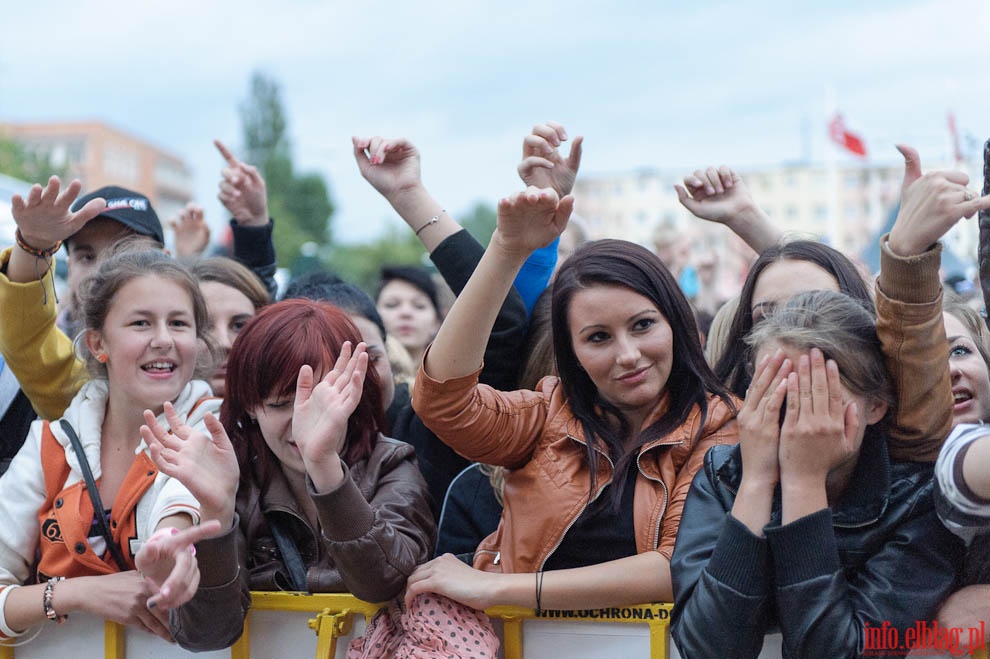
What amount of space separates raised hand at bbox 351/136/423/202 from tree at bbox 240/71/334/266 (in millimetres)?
69701

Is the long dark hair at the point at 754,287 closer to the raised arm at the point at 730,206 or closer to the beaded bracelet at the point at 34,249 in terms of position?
the raised arm at the point at 730,206

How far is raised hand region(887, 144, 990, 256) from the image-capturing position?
2.01 m

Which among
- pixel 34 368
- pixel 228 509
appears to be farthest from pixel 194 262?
pixel 228 509

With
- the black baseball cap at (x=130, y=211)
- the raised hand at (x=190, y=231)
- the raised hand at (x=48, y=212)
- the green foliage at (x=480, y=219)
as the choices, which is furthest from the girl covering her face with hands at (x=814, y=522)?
the green foliage at (x=480, y=219)

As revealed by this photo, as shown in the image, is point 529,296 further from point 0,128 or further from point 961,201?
point 0,128

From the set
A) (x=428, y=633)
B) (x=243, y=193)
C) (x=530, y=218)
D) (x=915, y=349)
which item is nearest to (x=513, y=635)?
(x=428, y=633)

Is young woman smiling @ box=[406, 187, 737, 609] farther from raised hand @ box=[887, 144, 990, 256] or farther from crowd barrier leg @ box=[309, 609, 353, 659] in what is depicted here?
raised hand @ box=[887, 144, 990, 256]

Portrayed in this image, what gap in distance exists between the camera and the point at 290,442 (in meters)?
2.66

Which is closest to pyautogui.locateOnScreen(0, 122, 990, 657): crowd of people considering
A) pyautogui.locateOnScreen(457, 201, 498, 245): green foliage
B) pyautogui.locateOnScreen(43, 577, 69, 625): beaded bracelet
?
pyautogui.locateOnScreen(43, 577, 69, 625): beaded bracelet

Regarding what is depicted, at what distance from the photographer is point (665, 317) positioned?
2.60m

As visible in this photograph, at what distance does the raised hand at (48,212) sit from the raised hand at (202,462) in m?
0.88

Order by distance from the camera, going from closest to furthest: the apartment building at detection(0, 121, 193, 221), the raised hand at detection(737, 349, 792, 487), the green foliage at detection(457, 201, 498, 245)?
1. the raised hand at detection(737, 349, 792, 487)
2. the apartment building at detection(0, 121, 193, 221)
3. the green foliage at detection(457, 201, 498, 245)

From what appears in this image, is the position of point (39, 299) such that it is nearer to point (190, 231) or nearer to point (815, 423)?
point (190, 231)

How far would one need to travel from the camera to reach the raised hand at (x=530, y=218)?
2.25m
